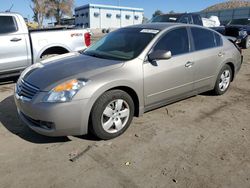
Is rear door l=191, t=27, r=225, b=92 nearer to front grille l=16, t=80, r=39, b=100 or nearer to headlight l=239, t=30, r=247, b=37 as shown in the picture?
→ front grille l=16, t=80, r=39, b=100

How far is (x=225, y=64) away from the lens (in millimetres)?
5844

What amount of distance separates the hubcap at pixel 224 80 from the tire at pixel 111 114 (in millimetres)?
2690

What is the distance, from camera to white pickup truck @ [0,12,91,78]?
21.1 feet

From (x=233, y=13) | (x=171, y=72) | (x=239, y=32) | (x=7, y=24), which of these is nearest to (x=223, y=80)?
(x=171, y=72)

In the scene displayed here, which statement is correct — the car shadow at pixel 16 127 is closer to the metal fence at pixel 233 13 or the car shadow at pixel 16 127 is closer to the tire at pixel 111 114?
the tire at pixel 111 114

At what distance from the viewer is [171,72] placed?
4.56 meters

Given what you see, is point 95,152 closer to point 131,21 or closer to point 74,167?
point 74,167

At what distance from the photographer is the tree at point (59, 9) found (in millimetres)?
71250

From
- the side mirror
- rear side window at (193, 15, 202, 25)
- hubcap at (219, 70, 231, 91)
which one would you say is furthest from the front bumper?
rear side window at (193, 15, 202, 25)

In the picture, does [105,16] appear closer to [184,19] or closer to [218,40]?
[184,19]

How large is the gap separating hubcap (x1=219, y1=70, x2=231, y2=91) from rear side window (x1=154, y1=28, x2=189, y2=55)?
4.75 feet

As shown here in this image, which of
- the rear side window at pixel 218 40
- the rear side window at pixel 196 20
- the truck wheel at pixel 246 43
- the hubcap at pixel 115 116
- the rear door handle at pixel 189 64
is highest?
the rear side window at pixel 196 20

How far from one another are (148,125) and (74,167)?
62.1 inches

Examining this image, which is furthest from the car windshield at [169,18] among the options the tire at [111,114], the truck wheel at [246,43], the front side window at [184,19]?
the tire at [111,114]
